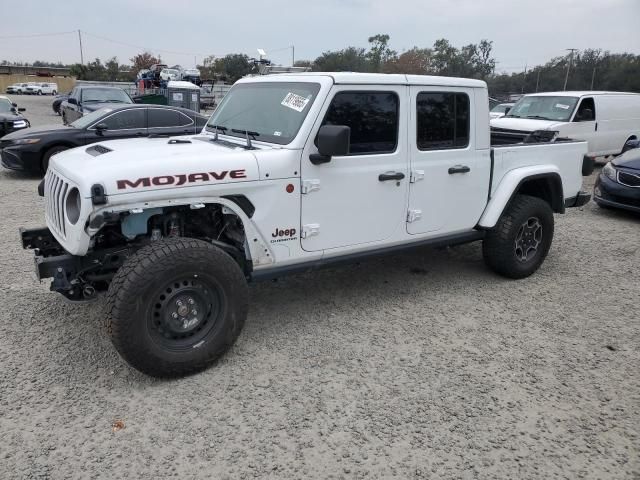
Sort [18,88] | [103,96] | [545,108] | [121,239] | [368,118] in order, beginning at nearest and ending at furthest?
1. [121,239]
2. [368,118]
3. [545,108]
4. [103,96]
5. [18,88]

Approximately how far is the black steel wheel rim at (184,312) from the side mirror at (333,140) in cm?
121

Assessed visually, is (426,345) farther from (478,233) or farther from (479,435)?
(478,233)

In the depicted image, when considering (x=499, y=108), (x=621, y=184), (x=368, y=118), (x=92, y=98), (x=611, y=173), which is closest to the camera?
(x=368, y=118)

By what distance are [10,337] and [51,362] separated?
57cm

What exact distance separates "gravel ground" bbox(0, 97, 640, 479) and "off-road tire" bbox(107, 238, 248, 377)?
19 centimetres

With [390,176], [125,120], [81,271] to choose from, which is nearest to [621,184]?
[390,176]

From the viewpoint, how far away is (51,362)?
3.50 m

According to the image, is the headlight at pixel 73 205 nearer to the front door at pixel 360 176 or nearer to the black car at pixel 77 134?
the front door at pixel 360 176

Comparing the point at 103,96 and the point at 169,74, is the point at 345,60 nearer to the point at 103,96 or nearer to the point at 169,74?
the point at 169,74

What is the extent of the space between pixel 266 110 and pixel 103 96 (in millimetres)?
12093

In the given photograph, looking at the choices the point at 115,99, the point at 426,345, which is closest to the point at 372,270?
the point at 426,345

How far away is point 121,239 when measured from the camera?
3.58 m

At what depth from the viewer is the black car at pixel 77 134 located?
30.3 ft

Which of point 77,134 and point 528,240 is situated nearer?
point 528,240
